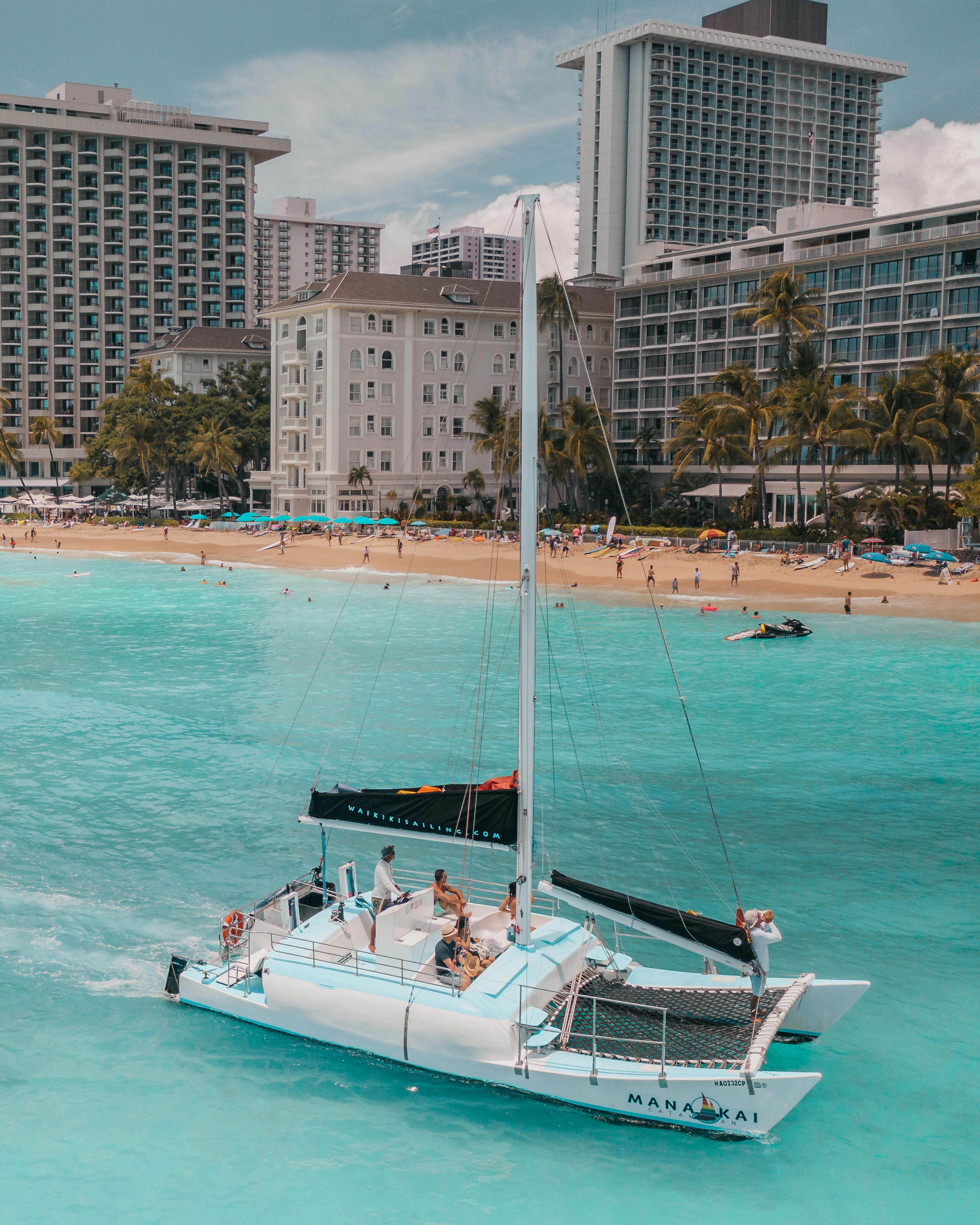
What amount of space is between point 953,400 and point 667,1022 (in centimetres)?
6912

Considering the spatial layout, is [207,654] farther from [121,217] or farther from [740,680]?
[121,217]

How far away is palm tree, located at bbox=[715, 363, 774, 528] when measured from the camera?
8475 cm

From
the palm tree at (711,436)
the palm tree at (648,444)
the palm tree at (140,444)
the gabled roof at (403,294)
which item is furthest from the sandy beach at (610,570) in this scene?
the palm tree at (648,444)

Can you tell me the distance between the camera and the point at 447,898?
722 inches

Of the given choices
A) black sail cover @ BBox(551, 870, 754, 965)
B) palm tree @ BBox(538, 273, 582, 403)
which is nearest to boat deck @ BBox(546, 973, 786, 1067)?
black sail cover @ BBox(551, 870, 754, 965)

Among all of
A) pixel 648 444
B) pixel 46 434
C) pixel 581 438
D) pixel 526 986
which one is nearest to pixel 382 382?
pixel 581 438

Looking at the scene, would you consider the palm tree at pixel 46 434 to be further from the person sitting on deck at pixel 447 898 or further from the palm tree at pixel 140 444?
the person sitting on deck at pixel 447 898

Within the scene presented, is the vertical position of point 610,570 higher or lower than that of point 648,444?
lower

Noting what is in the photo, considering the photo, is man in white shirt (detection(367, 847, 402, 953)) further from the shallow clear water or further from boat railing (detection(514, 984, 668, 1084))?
boat railing (detection(514, 984, 668, 1084))

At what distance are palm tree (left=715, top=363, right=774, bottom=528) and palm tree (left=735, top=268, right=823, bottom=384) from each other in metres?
2.53

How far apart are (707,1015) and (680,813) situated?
491 inches

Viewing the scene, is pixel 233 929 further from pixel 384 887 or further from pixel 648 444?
pixel 648 444

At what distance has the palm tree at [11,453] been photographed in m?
140

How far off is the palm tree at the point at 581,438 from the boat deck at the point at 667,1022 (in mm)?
82289
